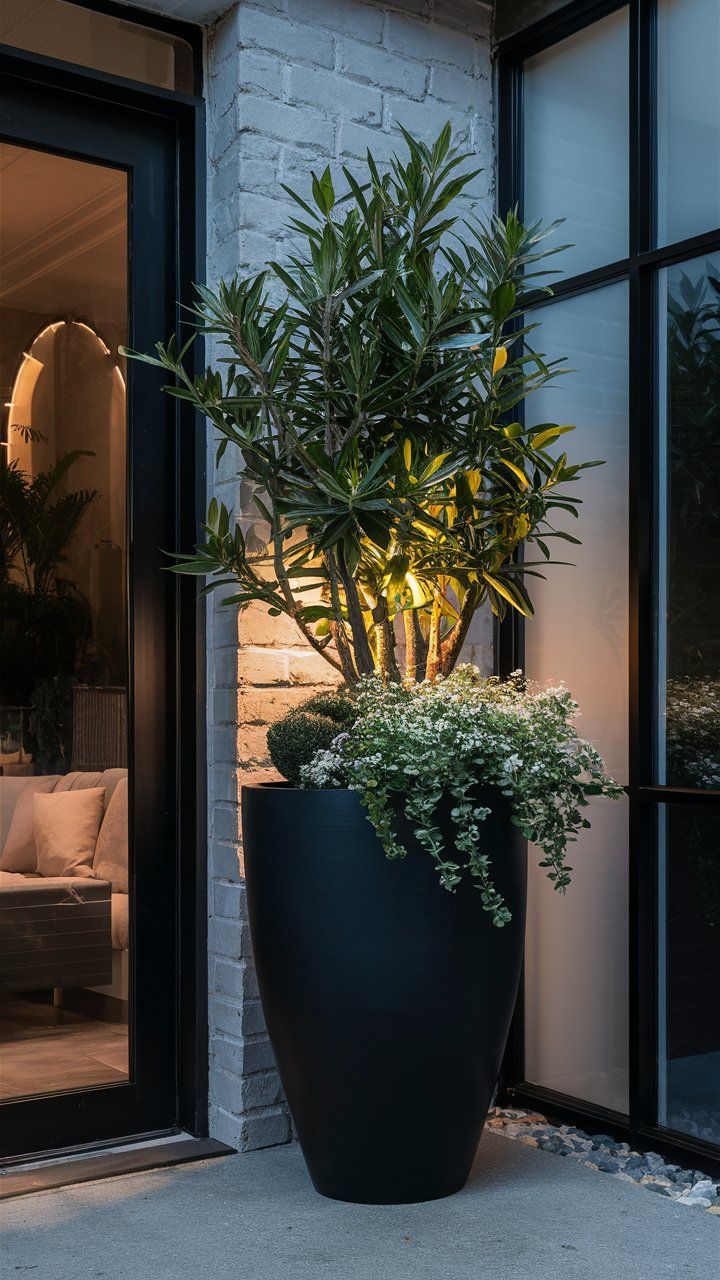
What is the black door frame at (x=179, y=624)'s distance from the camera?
286 centimetres

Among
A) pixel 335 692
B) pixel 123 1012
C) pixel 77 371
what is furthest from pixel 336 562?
pixel 123 1012

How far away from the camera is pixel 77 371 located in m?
2.80

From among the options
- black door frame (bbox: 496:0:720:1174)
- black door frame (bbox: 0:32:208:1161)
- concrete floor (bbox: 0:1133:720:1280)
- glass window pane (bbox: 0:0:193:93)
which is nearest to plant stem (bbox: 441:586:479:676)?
black door frame (bbox: 496:0:720:1174)

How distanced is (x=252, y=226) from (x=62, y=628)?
0.99 m

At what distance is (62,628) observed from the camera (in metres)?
2.79

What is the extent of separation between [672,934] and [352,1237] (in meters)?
0.93

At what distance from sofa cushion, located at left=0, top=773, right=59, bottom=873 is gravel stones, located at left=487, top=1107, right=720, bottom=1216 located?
Answer: 125 cm

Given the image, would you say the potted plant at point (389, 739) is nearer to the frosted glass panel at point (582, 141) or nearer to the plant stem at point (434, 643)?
the plant stem at point (434, 643)

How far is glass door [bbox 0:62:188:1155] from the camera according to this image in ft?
8.89

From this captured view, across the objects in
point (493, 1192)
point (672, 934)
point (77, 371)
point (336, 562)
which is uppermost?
point (77, 371)

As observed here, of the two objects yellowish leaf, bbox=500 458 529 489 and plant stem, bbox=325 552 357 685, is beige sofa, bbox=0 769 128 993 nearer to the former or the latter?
plant stem, bbox=325 552 357 685

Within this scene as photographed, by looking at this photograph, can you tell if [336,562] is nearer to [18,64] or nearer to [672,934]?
[672,934]

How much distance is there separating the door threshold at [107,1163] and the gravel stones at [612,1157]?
69 cm

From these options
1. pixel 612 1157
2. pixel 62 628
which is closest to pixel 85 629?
pixel 62 628
